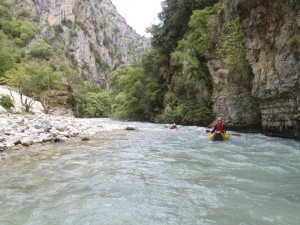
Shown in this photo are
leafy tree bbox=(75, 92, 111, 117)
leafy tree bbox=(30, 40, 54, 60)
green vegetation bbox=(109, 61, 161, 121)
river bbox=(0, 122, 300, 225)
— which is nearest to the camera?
river bbox=(0, 122, 300, 225)

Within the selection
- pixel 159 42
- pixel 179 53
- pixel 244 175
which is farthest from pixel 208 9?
pixel 244 175

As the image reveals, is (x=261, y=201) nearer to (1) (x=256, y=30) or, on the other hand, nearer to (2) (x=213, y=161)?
(2) (x=213, y=161)

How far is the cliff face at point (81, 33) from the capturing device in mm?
99438

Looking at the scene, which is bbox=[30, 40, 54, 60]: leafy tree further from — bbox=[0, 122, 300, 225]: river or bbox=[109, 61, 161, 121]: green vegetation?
bbox=[0, 122, 300, 225]: river

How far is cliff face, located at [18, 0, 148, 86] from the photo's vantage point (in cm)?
9944

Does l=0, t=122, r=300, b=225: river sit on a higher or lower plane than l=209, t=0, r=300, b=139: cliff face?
lower

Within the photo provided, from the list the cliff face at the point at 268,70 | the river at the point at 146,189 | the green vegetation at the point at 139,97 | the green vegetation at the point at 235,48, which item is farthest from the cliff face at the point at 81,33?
the river at the point at 146,189

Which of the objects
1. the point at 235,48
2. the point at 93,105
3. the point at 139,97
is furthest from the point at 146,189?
the point at 93,105

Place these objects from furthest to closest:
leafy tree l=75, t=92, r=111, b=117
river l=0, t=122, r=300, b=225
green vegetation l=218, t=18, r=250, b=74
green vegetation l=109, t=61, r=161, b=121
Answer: leafy tree l=75, t=92, r=111, b=117 < green vegetation l=109, t=61, r=161, b=121 < green vegetation l=218, t=18, r=250, b=74 < river l=0, t=122, r=300, b=225

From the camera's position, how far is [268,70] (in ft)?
45.6

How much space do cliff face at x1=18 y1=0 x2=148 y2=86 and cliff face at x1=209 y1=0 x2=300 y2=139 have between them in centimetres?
7619

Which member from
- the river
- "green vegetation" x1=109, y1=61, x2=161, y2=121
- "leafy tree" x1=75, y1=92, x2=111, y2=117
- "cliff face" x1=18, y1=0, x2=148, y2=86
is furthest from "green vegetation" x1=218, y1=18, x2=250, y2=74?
"cliff face" x1=18, y1=0, x2=148, y2=86

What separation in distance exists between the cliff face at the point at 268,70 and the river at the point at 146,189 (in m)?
5.41

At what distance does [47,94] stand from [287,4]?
3697 centimetres
